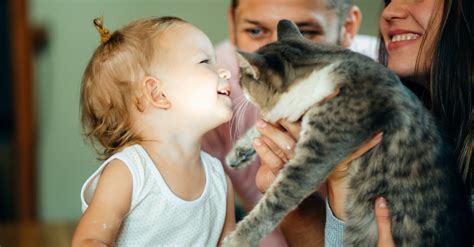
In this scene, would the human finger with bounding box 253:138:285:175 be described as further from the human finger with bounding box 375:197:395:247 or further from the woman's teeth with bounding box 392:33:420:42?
the woman's teeth with bounding box 392:33:420:42

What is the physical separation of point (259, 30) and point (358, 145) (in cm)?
50

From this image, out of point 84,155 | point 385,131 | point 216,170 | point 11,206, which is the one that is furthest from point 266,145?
point 11,206

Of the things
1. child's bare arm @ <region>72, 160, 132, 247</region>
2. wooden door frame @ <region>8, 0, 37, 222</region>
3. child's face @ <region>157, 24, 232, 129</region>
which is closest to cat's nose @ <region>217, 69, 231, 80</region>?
child's face @ <region>157, 24, 232, 129</region>

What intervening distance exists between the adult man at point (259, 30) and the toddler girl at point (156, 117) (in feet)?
0.79

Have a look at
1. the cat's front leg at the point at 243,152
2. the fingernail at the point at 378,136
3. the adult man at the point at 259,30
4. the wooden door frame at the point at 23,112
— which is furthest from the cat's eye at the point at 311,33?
the wooden door frame at the point at 23,112

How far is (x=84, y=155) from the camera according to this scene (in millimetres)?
1395

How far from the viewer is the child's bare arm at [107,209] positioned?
1.05 m

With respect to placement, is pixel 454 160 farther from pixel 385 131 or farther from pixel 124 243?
pixel 124 243

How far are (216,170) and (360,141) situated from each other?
285 mm

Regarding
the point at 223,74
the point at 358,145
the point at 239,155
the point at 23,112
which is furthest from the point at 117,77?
the point at 23,112

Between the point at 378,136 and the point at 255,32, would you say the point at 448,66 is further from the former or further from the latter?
the point at 255,32

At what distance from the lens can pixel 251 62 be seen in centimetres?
111

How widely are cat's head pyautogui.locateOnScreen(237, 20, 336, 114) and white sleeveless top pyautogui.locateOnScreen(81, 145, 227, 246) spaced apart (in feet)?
0.65

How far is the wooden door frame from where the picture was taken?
2059 millimetres
